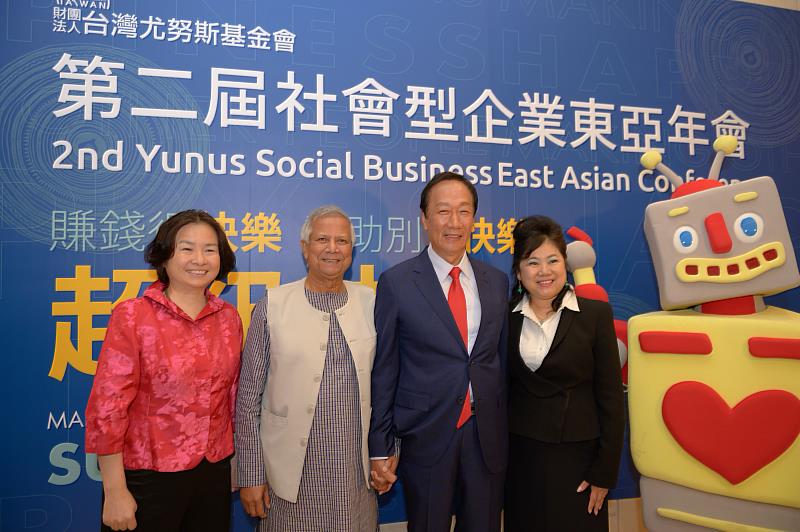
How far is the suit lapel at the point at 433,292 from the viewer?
5.39 ft

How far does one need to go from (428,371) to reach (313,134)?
3.85 feet

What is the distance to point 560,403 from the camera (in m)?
1.63

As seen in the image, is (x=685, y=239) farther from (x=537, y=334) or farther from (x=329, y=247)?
(x=329, y=247)

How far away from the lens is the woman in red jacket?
143 cm

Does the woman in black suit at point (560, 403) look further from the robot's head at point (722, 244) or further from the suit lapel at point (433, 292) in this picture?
the robot's head at point (722, 244)

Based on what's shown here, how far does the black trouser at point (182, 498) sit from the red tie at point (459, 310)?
773mm

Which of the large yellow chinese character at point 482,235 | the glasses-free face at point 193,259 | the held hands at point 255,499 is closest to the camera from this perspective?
the glasses-free face at point 193,259

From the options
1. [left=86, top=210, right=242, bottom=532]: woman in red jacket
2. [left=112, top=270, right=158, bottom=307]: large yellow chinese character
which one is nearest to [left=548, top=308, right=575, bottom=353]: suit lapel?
[left=86, top=210, right=242, bottom=532]: woman in red jacket

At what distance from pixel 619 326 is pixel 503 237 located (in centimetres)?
64

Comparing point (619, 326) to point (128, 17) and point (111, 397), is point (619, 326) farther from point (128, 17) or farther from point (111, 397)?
point (128, 17)

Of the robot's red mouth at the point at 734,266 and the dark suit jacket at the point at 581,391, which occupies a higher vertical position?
the robot's red mouth at the point at 734,266

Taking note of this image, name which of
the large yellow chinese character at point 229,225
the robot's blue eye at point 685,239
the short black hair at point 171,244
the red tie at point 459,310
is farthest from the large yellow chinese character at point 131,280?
the robot's blue eye at point 685,239

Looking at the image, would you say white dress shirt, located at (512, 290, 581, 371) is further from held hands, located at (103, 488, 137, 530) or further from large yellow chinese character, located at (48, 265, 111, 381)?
large yellow chinese character, located at (48, 265, 111, 381)

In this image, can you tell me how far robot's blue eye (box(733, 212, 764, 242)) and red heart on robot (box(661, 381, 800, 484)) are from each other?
55 centimetres
